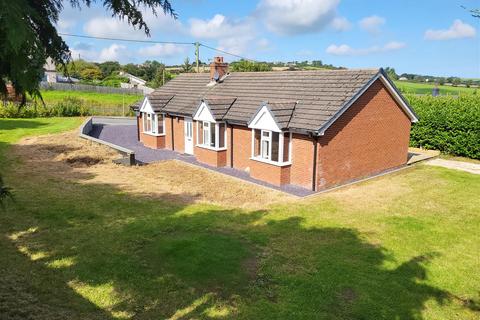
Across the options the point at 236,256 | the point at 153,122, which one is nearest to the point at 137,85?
the point at 153,122

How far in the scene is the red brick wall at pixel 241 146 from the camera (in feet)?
65.6

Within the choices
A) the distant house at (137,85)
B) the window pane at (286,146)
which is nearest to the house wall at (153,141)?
the window pane at (286,146)

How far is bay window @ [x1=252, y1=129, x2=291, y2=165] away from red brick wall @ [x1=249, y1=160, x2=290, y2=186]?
24cm

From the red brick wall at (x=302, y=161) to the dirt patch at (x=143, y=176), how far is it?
5.18ft

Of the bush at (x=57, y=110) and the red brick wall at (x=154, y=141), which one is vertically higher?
the bush at (x=57, y=110)

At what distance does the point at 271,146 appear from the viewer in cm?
1820

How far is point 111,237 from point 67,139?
1842 cm

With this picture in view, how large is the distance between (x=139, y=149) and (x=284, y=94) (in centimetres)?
1130

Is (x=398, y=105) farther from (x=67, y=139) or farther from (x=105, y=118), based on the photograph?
(x=105, y=118)

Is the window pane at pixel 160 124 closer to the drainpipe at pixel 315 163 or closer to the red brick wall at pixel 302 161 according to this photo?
the red brick wall at pixel 302 161

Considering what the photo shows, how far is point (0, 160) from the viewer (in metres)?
20.7

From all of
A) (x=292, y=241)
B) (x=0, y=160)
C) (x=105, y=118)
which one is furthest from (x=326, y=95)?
(x=105, y=118)

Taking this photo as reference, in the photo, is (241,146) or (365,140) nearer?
(365,140)

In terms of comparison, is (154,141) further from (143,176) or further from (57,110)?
(57,110)
